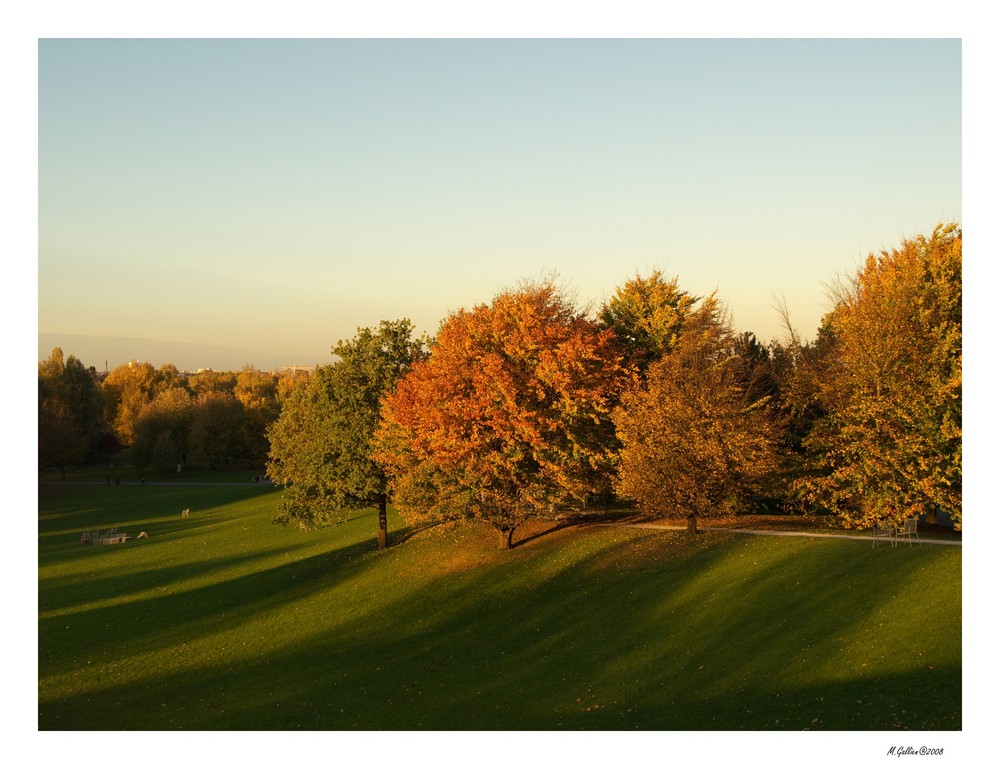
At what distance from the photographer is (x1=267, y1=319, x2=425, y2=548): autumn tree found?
43156 mm

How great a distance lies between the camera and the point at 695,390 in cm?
3466

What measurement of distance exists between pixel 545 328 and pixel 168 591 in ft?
82.4

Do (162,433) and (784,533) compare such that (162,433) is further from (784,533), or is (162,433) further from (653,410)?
(784,533)

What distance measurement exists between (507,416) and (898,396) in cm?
1613

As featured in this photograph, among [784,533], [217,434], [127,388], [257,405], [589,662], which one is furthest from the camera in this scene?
[127,388]

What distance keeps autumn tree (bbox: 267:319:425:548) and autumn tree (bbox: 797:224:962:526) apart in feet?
72.6

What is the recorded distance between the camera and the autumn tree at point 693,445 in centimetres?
3341

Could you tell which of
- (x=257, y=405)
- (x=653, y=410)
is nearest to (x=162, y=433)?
(x=257, y=405)

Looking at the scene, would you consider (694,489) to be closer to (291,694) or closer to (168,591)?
(291,694)

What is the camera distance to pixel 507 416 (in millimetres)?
36562

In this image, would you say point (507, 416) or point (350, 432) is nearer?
point (507, 416)

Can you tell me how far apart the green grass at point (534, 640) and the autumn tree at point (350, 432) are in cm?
311

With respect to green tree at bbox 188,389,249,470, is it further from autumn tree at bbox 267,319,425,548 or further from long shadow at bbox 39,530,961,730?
long shadow at bbox 39,530,961,730

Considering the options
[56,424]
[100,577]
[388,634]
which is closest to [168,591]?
[100,577]
